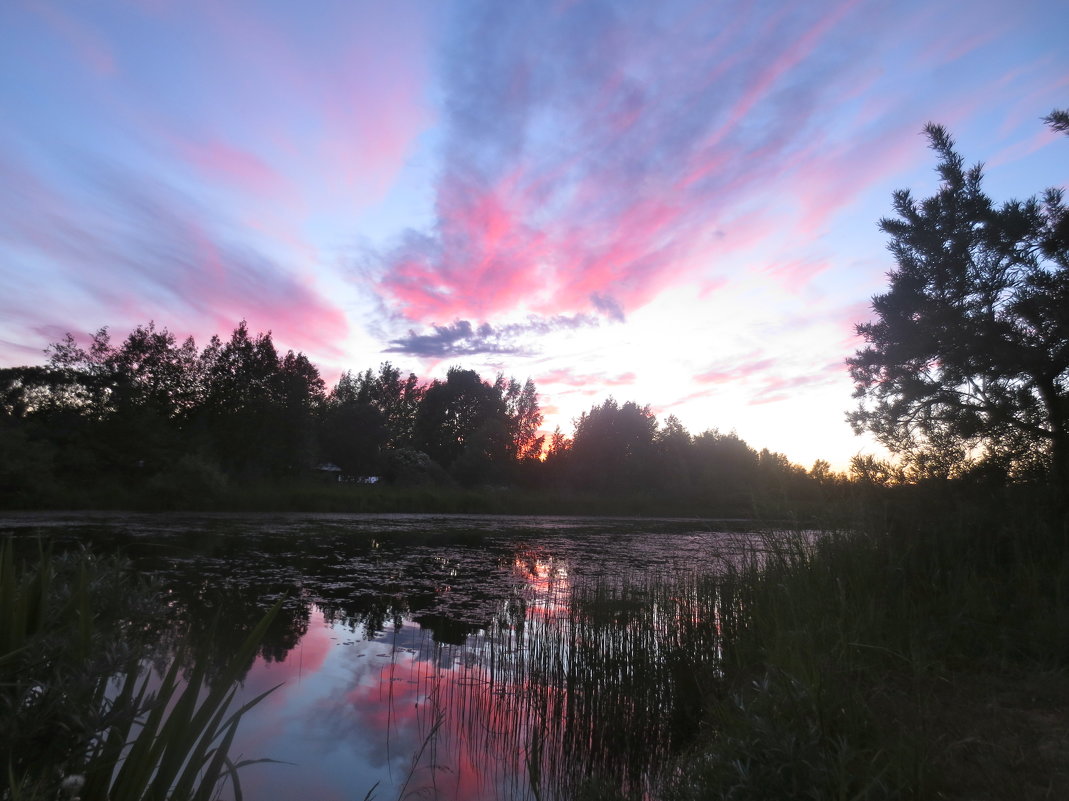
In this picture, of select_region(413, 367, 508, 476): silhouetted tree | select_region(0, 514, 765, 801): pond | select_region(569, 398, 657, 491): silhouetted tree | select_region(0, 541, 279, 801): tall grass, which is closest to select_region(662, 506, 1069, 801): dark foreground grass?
select_region(0, 514, 765, 801): pond

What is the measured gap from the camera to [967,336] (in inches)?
250

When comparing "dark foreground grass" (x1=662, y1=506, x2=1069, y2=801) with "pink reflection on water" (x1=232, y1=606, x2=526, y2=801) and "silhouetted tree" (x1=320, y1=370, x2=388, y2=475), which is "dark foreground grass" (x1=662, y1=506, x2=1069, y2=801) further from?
"silhouetted tree" (x1=320, y1=370, x2=388, y2=475)

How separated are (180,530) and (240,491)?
1148 centimetres

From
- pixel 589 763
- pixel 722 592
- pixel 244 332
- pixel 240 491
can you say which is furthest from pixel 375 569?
pixel 244 332

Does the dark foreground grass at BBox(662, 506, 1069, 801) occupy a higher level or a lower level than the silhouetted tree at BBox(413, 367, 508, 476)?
lower

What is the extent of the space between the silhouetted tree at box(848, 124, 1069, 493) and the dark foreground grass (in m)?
0.97

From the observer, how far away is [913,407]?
709cm

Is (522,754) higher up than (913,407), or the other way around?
(913,407)

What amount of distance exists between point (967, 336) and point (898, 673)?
11.9ft

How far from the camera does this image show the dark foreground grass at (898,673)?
9.79 feet

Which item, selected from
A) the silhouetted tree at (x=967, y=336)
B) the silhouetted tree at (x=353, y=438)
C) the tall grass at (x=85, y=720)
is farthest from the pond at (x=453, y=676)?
the silhouetted tree at (x=353, y=438)

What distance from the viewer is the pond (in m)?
4.66

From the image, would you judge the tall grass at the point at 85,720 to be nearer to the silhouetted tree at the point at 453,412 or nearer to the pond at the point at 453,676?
the pond at the point at 453,676

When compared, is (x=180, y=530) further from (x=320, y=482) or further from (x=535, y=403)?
(x=535, y=403)
